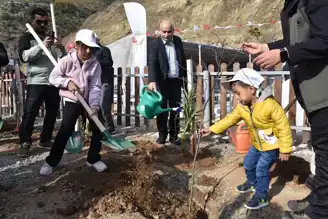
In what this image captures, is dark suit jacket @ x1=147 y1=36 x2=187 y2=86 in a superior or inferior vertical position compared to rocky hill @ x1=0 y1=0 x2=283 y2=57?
inferior

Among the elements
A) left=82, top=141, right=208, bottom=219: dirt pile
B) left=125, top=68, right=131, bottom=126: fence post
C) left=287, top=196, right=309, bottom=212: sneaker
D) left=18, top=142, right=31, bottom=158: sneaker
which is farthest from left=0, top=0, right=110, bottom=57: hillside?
left=287, top=196, right=309, bottom=212: sneaker

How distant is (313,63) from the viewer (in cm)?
204

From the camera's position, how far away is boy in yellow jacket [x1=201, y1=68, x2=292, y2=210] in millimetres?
3174

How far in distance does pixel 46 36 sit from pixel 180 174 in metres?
2.30

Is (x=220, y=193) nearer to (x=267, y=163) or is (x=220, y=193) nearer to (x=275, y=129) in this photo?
(x=267, y=163)

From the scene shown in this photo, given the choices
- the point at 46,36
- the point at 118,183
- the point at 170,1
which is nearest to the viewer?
the point at 118,183

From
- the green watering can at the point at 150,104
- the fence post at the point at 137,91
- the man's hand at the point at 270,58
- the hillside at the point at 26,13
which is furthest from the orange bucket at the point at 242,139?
the hillside at the point at 26,13

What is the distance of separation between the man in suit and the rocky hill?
18239 millimetres

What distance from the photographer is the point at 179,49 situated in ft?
16.9

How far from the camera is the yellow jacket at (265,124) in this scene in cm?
317

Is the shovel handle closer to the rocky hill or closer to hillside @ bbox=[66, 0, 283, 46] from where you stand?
the rocky hill

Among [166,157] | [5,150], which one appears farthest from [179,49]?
[5,150]

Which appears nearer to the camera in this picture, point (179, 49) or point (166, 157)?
point (166, 157)

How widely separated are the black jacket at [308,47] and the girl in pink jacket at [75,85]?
2030 millimetres
